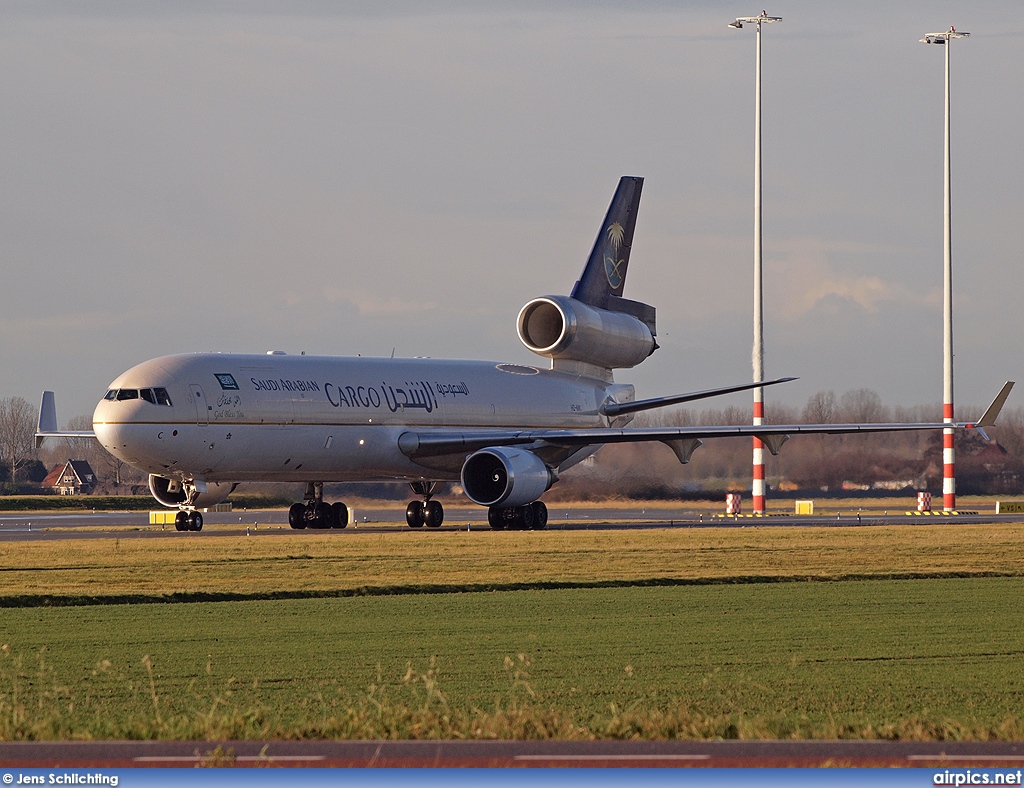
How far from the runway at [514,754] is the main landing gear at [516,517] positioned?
29272 millimetres

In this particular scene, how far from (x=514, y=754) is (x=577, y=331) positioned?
35332 mm

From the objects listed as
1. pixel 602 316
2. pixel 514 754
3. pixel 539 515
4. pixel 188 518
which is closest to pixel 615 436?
pixel 539 515

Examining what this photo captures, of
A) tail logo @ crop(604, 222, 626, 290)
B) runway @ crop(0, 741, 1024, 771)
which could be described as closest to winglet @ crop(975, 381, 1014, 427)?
tail logo @ crop(604, 222, 626, 290)

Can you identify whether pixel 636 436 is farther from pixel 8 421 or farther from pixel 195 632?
pixel 8 421

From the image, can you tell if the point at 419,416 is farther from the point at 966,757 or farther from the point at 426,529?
the point at 966,757

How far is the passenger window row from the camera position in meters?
35.1

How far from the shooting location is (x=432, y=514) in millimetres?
42906

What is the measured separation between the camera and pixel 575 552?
101 ft

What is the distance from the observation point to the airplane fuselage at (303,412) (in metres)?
35.2

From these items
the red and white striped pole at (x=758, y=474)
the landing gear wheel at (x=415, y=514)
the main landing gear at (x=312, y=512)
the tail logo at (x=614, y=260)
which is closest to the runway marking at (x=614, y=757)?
the main landing gear at (x=312, y=512)

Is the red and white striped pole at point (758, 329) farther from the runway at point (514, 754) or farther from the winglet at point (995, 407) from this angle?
the runway at point (514, 754)

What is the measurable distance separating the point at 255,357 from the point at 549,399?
33.4 ft

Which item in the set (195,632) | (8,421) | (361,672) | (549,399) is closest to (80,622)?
(195,632)

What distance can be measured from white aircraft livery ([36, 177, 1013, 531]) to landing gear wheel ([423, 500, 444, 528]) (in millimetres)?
51
